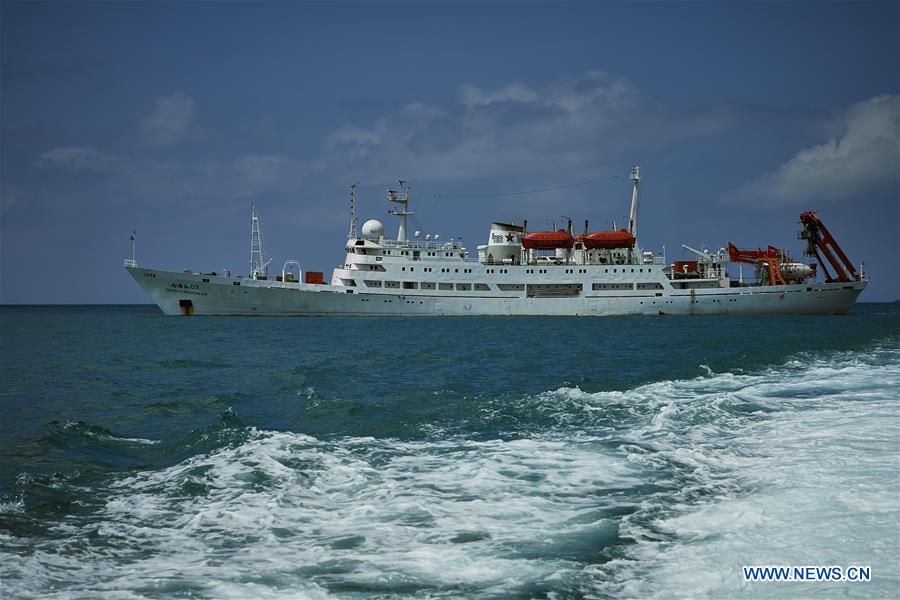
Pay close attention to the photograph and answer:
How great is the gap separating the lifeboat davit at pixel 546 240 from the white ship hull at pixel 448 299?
3.73 m

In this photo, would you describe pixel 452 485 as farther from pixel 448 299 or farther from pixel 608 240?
pixel 608 240

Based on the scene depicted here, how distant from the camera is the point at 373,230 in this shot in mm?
53000

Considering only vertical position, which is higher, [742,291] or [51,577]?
[742,291]

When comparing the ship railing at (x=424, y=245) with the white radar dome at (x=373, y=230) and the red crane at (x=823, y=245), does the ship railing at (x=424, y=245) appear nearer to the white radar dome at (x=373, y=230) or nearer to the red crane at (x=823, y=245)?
the white radar dome at (x=373, y=230)

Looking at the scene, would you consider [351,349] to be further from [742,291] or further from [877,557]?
[742,291]

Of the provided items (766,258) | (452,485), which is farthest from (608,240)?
(452,485)

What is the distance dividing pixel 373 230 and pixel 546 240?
1430cm

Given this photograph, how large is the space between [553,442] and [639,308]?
4330 cm

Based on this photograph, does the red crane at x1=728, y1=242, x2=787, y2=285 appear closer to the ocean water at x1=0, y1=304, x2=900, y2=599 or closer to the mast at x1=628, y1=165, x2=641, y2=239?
the mast at x1=628, y1=165, x2=641, y2=239

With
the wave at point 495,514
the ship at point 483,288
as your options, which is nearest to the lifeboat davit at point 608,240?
the ship at point 483,288

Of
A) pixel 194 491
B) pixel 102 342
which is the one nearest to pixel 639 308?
pixel 102 342

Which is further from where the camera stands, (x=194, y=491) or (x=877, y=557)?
(x=194, y=491)

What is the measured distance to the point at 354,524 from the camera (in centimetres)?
614

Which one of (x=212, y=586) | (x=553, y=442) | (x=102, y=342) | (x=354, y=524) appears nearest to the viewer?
(x=212, y=586)
